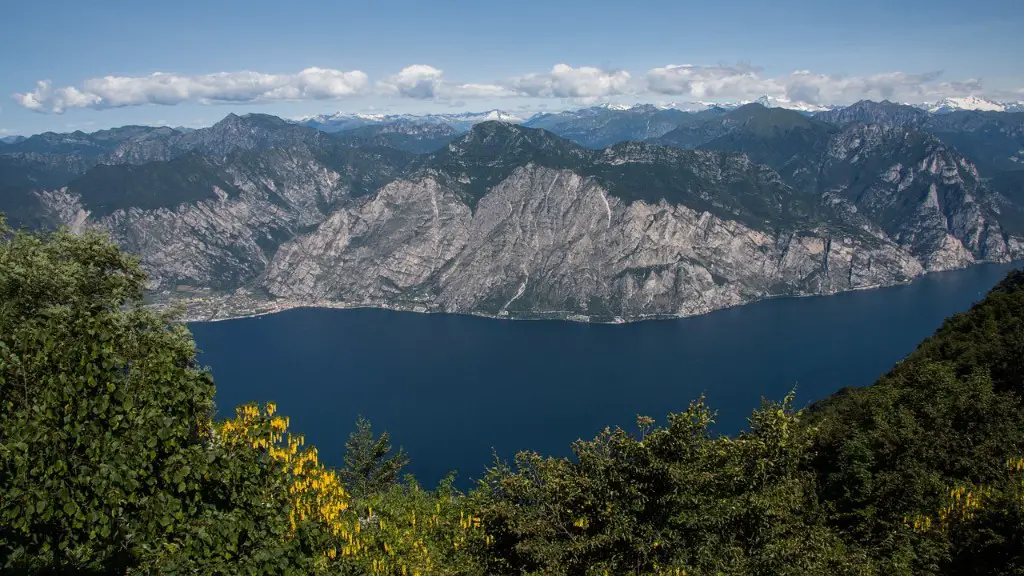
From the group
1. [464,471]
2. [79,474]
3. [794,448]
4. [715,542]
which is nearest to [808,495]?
[794,448]

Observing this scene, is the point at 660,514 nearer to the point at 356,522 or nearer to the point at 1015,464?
the point at 356,522

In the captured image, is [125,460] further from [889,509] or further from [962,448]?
[962,448]

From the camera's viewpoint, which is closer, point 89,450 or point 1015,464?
point 89,450

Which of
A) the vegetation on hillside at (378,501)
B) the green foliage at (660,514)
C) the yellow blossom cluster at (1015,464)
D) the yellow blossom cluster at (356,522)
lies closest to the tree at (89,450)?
the vegetation on hillside at (378,501)

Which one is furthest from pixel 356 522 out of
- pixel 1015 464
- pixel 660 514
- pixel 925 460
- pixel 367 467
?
pixel 367 467

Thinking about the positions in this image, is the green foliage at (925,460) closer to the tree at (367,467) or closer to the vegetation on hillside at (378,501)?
the vegetation on hillside at (378,501)

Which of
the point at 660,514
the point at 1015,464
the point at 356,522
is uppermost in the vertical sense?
the point at 660,514

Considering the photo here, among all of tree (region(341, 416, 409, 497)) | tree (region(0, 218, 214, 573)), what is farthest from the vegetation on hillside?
tree (region(341, 416, 409, 497))

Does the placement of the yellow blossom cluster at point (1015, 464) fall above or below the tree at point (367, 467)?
above
